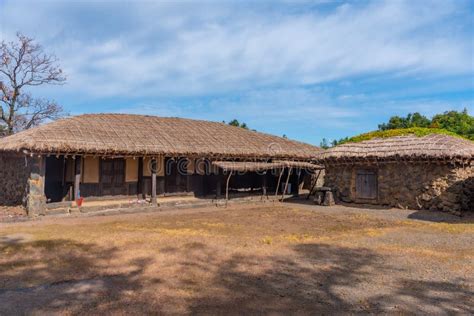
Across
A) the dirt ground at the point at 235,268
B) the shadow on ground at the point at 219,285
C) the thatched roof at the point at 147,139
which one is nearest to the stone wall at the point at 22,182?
the thatched roof at the point at 147,139

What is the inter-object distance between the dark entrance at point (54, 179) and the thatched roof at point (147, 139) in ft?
5.12

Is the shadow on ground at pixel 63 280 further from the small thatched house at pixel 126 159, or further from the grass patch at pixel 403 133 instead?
the grass patch at pixel 403 133

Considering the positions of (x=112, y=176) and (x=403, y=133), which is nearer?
(x=112, y=176)

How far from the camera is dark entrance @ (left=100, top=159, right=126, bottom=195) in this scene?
586 inches

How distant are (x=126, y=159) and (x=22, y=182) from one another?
4072 mm

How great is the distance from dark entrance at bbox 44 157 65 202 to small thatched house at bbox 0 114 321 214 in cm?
4

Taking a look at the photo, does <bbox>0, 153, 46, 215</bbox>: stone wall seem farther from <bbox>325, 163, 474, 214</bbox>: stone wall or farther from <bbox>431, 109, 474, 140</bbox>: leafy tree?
<bbox>431, 109, 474, 140</bbox>: leafy tree

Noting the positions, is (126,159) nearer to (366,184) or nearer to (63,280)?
(63,280)

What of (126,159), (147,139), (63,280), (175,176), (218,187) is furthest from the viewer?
(218,187)

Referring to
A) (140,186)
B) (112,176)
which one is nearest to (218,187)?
(140,186)

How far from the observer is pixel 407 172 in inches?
585

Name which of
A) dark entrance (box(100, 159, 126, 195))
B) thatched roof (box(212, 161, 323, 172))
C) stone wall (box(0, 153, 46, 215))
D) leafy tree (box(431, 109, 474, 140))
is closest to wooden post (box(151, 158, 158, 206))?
dark entrance (box(100, 159, 126, 195))

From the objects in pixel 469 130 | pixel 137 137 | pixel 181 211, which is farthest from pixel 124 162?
pixel 469 130

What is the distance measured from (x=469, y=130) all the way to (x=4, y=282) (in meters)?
31.2
